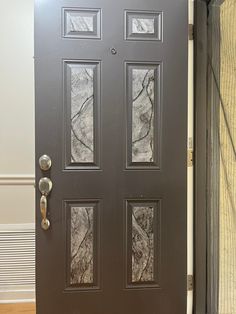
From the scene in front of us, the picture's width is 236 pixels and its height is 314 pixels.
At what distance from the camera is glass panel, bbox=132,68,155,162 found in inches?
73.7

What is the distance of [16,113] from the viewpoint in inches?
97.0

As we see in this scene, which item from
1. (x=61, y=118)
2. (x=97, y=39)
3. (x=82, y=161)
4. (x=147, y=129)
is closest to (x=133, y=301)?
(x=82, y=161)

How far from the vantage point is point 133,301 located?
74.1 inches

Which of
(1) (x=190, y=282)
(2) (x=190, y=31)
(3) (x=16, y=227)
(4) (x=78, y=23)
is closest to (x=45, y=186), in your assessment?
(3) (x=16, y=227)

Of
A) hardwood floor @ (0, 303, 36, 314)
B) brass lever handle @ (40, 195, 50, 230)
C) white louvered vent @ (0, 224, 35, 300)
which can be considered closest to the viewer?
brass lever handle @ (40, 195, 50, 230)

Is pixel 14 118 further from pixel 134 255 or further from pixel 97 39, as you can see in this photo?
pixel 134 255

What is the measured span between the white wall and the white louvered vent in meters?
0.09

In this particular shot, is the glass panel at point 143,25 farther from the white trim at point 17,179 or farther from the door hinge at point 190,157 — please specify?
the white trim at point 17,179

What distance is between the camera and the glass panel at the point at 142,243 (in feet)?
6.20

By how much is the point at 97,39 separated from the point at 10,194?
1394 mm

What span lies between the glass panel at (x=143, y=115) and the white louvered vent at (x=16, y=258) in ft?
3.96

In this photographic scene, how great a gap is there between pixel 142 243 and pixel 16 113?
141 centimetres

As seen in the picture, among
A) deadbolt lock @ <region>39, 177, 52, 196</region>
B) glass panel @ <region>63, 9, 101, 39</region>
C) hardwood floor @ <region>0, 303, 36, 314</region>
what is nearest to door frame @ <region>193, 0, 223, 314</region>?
glass panel @ <region>63, 9, 101, 39</region>

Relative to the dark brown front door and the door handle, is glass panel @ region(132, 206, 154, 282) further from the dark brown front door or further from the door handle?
the door handle
